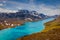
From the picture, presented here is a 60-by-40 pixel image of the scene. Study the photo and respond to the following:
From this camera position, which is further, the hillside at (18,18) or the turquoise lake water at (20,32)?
the hillside at (18,18)

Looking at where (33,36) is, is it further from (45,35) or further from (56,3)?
(56,3)

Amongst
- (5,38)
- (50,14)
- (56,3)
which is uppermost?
(56,3)

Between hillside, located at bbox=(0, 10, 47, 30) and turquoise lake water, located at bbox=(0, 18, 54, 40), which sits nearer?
turquoise lake water, located at bbox=(0, 18, 54, 40)

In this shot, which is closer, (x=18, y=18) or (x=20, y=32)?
(x=20, y=32)

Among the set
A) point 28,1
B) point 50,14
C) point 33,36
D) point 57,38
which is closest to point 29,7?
point 28,1

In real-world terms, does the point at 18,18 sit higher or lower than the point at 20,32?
higher

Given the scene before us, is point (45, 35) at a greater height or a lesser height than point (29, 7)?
lesser

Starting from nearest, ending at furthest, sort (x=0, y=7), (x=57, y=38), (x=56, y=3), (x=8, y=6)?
(x=57, y=38) < (x=56, y=3) < (x=8, y=6) < (x=0, y=7)

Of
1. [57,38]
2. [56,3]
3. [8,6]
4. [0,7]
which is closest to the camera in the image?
[57,38]

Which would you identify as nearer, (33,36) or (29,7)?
(33,36)
